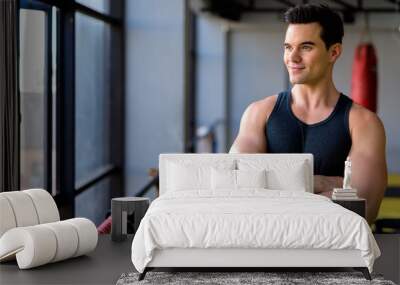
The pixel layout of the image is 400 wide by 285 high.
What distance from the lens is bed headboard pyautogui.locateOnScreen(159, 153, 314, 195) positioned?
419cm

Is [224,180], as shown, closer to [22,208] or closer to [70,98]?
[22,208]

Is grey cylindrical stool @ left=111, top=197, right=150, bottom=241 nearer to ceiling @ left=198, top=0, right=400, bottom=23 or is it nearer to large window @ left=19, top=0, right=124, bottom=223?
large window @ left=19, top=0, right=124, bottom=223

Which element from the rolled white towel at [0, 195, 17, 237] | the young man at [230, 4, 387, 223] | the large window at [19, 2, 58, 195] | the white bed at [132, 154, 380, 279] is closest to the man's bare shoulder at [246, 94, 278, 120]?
the young man at [230, 4, 387, 223]

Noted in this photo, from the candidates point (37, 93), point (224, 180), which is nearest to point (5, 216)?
point (224, 180)

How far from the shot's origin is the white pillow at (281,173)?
4270 millimetres

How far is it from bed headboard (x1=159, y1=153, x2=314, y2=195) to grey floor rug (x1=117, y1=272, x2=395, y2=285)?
28.0 inches

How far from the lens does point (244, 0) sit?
49.8ft

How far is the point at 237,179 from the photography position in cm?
433

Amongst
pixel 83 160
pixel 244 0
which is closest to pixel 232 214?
pixel 83 160

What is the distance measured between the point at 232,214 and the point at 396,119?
1212cm

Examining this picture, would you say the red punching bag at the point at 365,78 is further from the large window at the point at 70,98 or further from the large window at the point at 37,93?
the large window at the point at 37,93

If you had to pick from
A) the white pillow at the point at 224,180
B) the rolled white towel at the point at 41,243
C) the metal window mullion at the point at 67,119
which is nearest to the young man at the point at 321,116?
the white pillow at the point at 224,180

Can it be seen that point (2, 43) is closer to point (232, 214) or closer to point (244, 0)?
point (232, 214)

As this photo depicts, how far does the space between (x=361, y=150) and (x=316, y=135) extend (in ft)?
0.77
